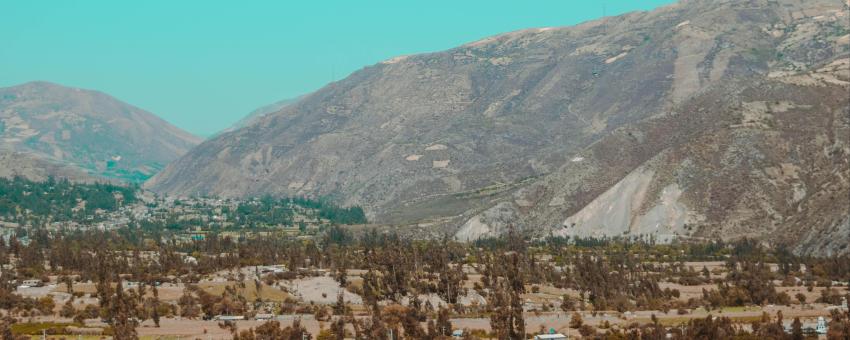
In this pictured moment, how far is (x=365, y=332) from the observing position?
92875mm

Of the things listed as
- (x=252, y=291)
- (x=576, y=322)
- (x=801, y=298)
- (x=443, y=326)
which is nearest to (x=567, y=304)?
(x=576, y=322)

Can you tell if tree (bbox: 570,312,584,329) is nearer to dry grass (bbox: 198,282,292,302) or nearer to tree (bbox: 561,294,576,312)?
tree (bbox: 561,294,576,312)

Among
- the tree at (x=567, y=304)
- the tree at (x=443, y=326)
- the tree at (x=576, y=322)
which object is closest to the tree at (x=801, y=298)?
the tree at (x=567, y=304)

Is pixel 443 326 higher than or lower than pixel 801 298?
higher

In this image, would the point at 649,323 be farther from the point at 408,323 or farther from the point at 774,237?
the point at 774,237

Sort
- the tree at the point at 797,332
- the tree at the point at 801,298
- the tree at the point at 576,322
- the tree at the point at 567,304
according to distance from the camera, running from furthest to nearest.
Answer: the tree at the point at 567,304, the tree at the point at 801,298, the tree at the point at 576,322, the tree at the point at 797,332

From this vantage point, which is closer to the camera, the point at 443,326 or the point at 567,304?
the point at 443,326

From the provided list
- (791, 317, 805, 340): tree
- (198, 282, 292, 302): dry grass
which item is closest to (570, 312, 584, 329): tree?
(791, 317, 805, 340): tree

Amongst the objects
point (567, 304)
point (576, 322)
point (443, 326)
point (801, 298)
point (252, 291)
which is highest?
point (252, 291)

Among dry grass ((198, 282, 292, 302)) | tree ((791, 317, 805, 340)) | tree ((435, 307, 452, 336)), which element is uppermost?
dry grass ((198, 282, 292, 302))

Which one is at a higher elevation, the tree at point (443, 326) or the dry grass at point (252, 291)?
the dry grass at point (252, 291)

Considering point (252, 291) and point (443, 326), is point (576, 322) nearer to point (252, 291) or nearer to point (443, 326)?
point (443, 326)

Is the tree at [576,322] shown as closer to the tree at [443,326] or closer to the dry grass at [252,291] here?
the tree at [443,326]

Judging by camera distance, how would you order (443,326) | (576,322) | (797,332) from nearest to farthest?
(797,332)
(443,326)
(576,322)
